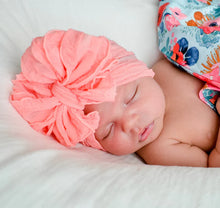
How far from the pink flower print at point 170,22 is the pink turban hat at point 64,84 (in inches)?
16.4

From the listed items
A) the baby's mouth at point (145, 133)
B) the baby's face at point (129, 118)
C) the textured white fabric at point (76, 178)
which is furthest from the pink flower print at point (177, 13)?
the textured white fabric at point (76, 178)

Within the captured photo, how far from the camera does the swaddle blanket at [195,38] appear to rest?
3.34ft

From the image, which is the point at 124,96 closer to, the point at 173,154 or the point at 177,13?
the point at 173,154

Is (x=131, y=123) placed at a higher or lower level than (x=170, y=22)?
lower

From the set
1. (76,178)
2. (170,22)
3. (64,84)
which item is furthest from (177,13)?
(76,178)

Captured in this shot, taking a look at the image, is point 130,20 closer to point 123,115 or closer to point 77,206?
point 123,115

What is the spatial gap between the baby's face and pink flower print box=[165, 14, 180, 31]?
0.34 metres

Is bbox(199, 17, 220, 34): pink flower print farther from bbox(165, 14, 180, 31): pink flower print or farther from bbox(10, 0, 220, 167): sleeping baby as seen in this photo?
bbox(165, 14, 180, 31): pink flower print

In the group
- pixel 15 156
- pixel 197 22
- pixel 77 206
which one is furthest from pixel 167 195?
pixel 197 22

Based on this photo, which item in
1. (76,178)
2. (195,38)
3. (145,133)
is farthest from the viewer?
(195,38)

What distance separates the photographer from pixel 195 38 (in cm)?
108

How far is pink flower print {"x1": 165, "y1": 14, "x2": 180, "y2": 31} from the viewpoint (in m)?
1.18

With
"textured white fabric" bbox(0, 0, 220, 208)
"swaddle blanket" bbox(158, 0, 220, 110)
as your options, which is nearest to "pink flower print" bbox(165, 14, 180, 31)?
"swaddle blanket" bbox(158, 0, 220, 110)

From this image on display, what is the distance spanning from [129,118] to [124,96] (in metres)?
0.07
